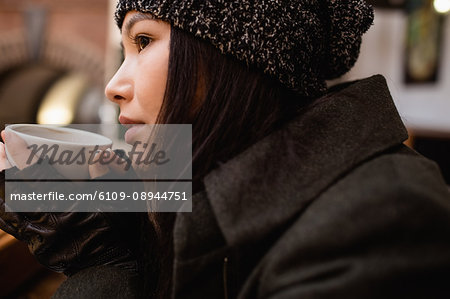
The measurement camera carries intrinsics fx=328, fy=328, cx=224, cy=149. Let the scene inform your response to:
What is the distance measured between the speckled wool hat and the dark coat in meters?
0.09

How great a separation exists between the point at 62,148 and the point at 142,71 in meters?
0.19

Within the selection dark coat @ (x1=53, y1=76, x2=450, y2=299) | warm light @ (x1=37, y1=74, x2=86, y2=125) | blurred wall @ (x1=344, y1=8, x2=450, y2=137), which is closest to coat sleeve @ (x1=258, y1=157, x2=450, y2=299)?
dark coat @ (x1=53, y1=76, x2=450, y2=299)

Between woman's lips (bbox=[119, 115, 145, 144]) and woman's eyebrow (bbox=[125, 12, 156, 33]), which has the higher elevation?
woman's eyebrow (bbox=[125, 12, 156, 33])

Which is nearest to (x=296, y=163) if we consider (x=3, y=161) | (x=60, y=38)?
(x=3, y=161)

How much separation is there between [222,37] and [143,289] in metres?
0.50

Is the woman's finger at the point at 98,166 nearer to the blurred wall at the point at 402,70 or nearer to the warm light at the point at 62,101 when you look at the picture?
the blurred wall at the point at 402,70

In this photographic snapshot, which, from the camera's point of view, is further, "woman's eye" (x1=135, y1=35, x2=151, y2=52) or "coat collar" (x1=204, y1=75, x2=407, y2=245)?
"woman's eye" (x1=135, y1=35, x2=151, y2=52)

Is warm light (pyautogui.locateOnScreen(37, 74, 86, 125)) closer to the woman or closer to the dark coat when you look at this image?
the woman

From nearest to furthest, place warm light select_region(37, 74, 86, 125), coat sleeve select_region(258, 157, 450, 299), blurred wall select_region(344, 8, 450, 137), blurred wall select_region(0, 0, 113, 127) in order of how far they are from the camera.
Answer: coat sleeve select_region(258, 157, 450, 299) → blurred wall select_region(344, 8, 450, 137) → blurred wall select_region(0, 0, 113, 127) → warm light select_region(37, 74, 86, 125)

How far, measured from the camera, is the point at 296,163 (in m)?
0.50

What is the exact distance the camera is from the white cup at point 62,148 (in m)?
0.57

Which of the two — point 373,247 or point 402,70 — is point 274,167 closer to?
point 373,247

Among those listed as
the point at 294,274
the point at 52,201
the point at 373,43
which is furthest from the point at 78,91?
the point at 294,274

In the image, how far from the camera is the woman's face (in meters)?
0.59
